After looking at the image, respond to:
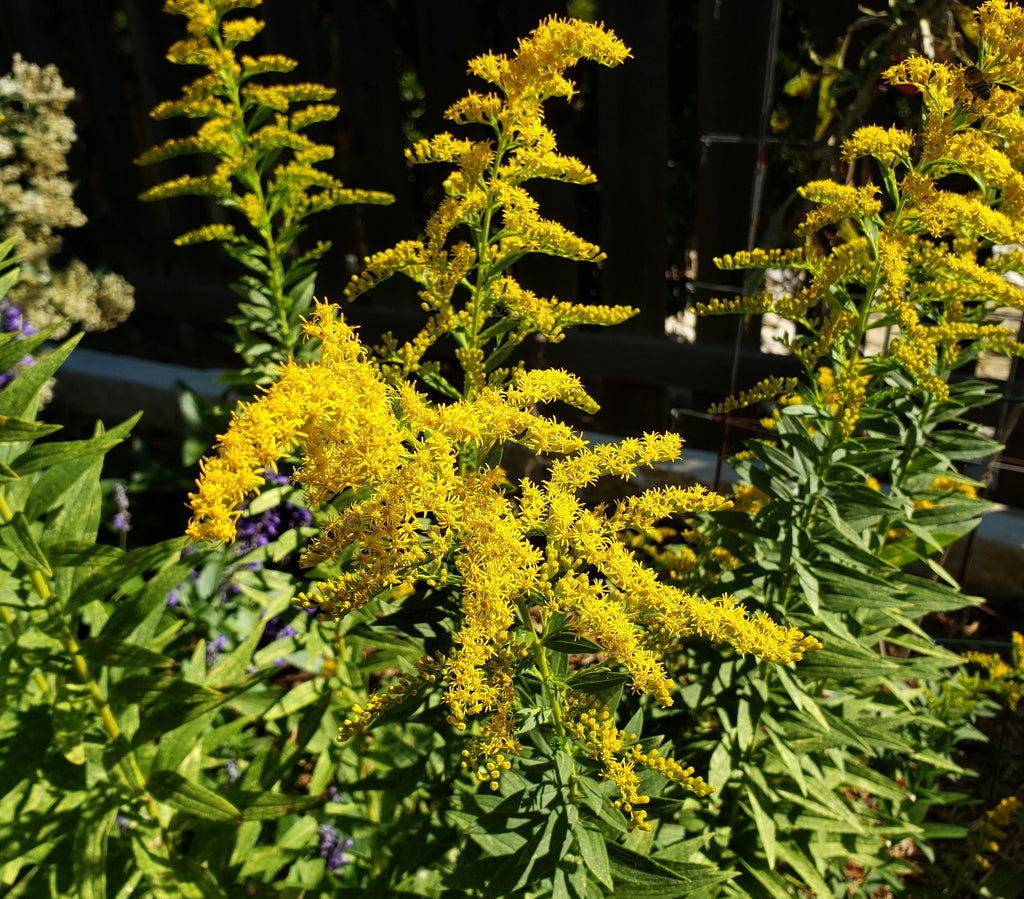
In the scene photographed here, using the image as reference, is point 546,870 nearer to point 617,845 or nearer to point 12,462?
point 617,845

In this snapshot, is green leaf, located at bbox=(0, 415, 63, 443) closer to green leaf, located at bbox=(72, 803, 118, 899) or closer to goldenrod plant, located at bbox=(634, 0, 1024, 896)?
green leaf, located at bbox=(72, 803, 118, 899)

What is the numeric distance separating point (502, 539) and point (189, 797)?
106 centimetres

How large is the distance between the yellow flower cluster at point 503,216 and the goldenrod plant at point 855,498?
51 centimetres

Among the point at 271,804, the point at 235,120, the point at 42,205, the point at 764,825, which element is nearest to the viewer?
the point at 271,804

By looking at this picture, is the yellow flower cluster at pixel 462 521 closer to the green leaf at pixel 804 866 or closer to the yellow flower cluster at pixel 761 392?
the yellow flower cluster at pixel 761 392

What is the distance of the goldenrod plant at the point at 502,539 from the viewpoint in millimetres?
1253

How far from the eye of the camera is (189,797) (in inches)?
69.5

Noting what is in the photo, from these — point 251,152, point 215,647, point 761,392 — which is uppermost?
point 251,152

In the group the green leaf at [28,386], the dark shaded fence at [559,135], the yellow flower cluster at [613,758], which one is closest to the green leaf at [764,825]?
the yellow flower cluster at [613,758]

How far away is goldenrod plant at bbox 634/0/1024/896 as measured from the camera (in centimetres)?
171

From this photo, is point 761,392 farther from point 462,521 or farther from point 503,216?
point 462,521

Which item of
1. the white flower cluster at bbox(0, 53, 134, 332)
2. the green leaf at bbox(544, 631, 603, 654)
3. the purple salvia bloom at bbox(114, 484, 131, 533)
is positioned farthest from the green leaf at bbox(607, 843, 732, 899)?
the white flower cluster at bbox(0, 53, 134, 332)

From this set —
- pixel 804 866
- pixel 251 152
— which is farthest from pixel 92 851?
pixel 251 152

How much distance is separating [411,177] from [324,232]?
2.05 ft
